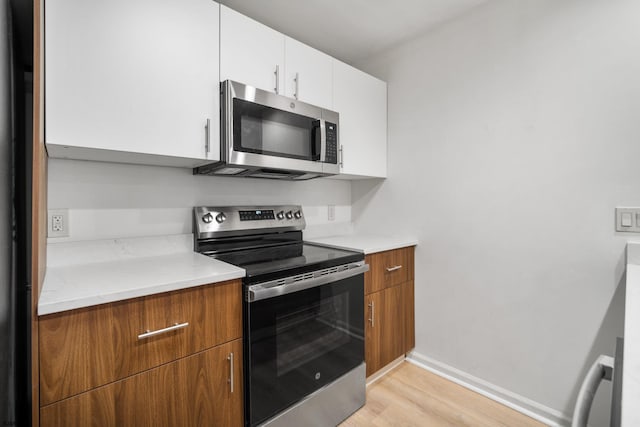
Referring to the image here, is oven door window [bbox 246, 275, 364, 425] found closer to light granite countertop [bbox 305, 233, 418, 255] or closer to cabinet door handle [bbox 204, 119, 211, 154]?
light granite countertop [bbox 305, 233, 418, 255]

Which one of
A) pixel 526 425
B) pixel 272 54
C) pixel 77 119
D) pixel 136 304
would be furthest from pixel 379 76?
pixel 526 425

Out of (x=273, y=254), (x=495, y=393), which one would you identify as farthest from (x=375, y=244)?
(x=495, y=393)

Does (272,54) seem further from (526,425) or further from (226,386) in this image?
(526,425)

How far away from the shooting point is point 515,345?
176 cm

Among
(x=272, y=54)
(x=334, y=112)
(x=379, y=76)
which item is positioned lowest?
(x=334, y=112)

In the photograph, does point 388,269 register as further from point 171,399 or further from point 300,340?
point 171,399

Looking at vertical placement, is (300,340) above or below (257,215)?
below

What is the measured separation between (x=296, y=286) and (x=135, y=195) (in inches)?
37.1

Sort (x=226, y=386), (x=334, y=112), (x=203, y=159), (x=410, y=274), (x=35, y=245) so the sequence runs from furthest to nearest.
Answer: (x=410, y=274)
(x=334, y=112)
(x=203, y=159)
(x=226, y=386)
(x=35, y=245)

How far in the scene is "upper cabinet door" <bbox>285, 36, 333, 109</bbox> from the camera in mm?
1754

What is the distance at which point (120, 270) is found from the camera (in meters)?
1.26

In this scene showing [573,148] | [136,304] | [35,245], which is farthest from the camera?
[573,148]

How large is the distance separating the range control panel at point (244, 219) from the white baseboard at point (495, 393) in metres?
1.29

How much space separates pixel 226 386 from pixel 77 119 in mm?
1160
